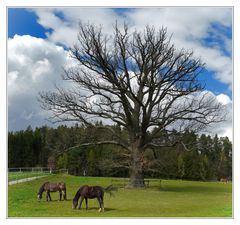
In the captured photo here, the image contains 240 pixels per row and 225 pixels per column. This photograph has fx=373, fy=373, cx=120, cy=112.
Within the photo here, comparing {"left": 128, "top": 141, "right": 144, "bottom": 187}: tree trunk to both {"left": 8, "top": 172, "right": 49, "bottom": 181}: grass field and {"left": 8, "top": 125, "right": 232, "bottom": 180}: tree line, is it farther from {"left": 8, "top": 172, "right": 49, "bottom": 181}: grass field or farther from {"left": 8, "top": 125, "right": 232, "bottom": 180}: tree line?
{"left": 8, "top": 172, "right": 49, "bottom": 181}: grass field

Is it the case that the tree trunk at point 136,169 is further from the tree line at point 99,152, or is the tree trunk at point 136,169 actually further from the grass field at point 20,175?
the grass field at point 20,175

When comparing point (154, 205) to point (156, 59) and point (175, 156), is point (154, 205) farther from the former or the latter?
point (175, 156)

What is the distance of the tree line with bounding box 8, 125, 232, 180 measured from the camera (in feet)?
82.7

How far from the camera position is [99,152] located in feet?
102

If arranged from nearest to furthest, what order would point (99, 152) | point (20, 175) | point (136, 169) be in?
point (136, 169), point (20, 175), point (99, 152)

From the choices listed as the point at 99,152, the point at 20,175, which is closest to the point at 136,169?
the point at 99,152

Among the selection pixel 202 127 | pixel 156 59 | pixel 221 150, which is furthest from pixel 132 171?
pixel 221 150

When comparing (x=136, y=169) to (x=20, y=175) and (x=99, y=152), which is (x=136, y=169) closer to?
(x=99, y=152)

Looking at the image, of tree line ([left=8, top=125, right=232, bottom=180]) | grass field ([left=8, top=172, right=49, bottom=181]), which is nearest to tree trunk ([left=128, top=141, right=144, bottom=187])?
tree line ([left=8, top=125, right=232, bottom=180])

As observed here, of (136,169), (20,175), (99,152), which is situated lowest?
(20,175)

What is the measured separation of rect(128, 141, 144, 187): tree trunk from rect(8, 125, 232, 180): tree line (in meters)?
0.29

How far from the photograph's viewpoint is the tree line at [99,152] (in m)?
25.2

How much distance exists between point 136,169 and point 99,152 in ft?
25.1

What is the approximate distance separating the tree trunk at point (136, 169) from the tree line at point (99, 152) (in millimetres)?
290
